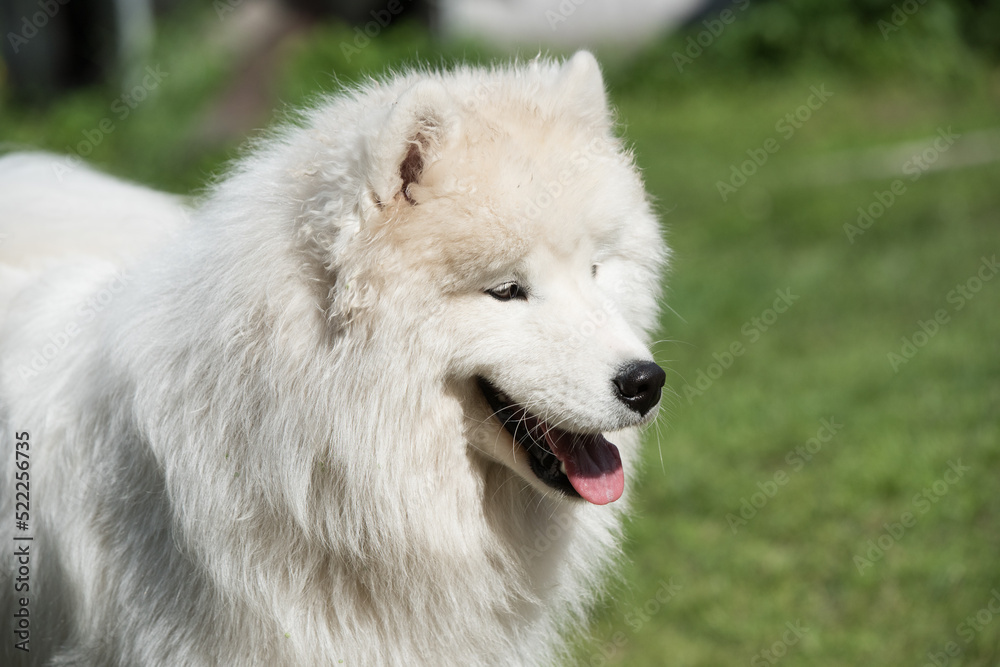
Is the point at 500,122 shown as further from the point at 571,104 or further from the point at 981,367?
the point at 981,367

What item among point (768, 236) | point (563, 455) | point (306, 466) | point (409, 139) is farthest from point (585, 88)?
point (768, 236)

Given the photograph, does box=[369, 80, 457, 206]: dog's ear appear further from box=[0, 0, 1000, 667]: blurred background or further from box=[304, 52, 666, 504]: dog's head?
box=[0, 0, 1000, 667]: blurred background

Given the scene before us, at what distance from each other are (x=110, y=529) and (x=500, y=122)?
5.02 feet

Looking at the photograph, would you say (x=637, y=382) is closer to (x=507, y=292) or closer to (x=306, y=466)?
(x=507, y=292)

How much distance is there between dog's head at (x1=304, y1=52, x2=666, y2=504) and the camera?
223cm

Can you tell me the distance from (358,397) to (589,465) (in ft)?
2.25

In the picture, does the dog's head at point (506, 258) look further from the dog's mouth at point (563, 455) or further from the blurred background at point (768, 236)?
the blurred background at point (768, 236)

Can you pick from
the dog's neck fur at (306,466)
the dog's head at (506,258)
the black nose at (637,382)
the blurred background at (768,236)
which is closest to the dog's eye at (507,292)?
the dog's head at (506,258)

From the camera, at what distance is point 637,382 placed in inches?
89.4

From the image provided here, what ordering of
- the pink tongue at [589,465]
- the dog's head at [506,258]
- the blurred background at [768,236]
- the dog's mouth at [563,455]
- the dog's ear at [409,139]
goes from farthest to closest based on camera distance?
the blurred background at [768,236] < the pink tongue at [589,465] < the dog's mouth at [563,455] < the dog's head at [506,258] < the dog's ear at [409,139]

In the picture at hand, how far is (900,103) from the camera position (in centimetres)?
1234

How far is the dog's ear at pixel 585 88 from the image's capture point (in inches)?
100

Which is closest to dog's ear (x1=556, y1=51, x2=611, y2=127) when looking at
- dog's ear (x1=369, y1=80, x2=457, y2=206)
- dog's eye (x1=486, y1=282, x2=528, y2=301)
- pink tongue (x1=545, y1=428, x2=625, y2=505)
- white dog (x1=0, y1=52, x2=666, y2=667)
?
white dog (x1=0, y1=52, x2=666, y2=667)

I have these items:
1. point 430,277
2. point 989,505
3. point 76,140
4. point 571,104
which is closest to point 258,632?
point 430,277
